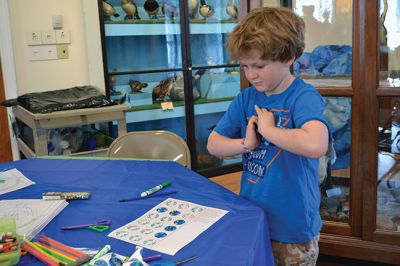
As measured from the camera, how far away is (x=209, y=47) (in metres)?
3.98

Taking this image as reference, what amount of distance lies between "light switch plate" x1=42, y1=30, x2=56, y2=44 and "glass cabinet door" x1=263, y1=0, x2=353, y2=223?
66.2 inches

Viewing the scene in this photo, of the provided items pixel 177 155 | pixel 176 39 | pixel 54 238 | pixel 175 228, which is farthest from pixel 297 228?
pixel 176 39

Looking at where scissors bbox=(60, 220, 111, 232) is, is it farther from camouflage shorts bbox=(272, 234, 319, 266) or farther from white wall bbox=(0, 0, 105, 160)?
white wall bbox=(0, 0, 105, 160)

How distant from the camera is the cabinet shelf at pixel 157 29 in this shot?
3.38 m

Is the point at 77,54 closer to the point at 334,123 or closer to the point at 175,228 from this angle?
the point at 334,123

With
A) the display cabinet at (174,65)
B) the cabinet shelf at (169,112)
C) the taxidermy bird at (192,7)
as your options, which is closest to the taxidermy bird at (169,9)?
the display cabinet at (174,65)

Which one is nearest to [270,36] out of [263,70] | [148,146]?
[263,70]

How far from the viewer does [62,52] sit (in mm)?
3141

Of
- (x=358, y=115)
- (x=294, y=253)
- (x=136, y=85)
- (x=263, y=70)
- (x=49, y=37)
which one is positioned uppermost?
(x=49, y=37)

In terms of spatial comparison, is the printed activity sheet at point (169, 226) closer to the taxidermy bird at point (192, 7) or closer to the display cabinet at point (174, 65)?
the display cabinet at point (174, 65)

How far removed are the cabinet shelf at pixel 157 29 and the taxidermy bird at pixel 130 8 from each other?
76 mm

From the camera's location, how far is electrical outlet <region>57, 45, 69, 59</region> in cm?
313

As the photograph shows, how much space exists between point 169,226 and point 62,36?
2.45 meters

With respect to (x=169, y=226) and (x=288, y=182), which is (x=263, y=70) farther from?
(x=169, y=226)
